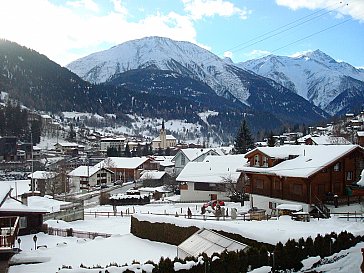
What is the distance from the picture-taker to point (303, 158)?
1300 inches

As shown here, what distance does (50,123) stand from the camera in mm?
177750

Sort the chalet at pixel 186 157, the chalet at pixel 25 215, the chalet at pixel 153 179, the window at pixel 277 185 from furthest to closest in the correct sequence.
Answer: the chalet at pixel 186 157 < the chalet at pixel 153 179 < the window at pixel 277 185 < the chalet at pixel 25 215

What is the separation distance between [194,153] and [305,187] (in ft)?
169

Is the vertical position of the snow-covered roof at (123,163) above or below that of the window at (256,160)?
below

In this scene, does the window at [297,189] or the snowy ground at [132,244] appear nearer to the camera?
the snowy ground at [132,244]

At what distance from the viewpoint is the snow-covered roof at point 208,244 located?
1684 centimetres

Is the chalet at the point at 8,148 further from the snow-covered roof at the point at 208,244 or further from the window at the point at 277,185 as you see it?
the snow-covered roof at the point at 208,244

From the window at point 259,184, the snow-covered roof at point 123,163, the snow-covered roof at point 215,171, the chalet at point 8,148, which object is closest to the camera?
the window at point 259,184

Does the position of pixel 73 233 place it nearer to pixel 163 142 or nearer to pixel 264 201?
pixel 264 201

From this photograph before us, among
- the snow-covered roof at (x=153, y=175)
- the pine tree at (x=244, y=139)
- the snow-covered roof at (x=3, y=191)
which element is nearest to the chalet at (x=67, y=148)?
the snow-covered roof at (x=153, y=175)

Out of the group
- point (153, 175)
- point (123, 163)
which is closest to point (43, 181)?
point (153, 175)

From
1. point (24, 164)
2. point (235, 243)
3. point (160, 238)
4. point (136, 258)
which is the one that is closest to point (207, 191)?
point (160, 238)

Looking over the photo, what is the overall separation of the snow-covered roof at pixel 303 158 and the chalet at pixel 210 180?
11130mm

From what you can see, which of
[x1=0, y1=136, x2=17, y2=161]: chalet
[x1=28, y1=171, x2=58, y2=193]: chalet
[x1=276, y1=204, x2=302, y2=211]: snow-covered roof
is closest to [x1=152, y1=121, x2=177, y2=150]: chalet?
[x1=0, y1=136, x2=17, y2=161]: chalet
